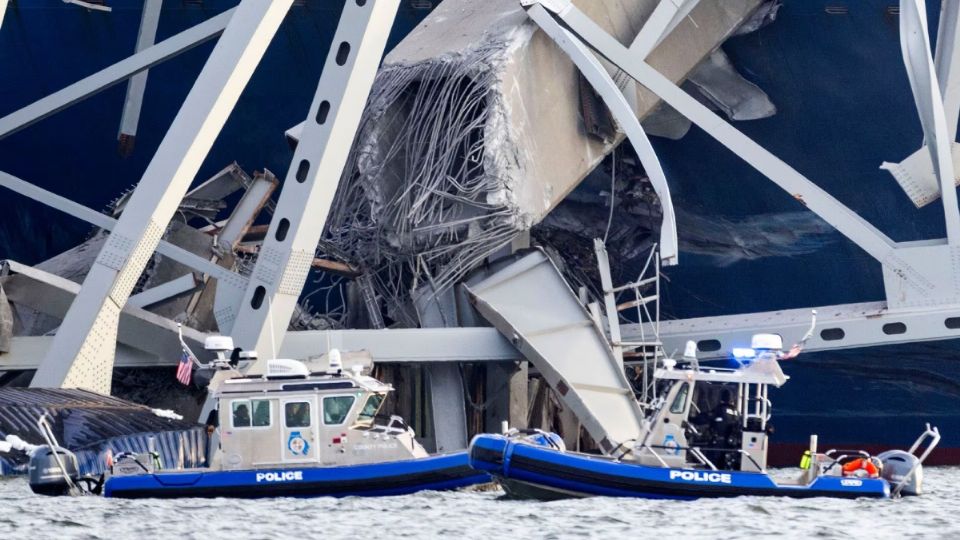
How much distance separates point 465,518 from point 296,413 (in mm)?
2683

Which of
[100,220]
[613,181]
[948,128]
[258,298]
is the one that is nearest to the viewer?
[258,298]

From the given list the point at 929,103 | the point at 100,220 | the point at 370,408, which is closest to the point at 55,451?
the point at 370,408

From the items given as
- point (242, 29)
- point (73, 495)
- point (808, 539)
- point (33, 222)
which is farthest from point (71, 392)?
point (33, 222)

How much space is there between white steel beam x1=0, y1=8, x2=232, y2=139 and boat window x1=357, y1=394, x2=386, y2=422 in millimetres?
9550

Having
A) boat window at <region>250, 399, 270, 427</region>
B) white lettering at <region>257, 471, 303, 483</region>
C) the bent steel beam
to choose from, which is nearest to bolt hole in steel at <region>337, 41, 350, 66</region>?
the bent steel beam

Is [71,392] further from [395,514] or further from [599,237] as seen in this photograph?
[599,237]

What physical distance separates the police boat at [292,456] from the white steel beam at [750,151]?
781cm

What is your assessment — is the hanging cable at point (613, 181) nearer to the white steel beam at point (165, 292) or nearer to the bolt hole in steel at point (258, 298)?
the white steel beam at point (165, 292)

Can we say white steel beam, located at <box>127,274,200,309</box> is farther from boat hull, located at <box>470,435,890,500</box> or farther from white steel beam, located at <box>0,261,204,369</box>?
boat hull, located at <box>470,435,890,500</box>

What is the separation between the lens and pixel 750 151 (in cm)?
2769

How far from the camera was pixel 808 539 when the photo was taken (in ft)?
60.7

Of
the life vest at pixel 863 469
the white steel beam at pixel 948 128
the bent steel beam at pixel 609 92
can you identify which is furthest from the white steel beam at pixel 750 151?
the life vest at pixel 863 469

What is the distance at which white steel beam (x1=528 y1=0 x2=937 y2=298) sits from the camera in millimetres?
27141

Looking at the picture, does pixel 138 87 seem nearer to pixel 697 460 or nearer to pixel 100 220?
pixel 100 220
